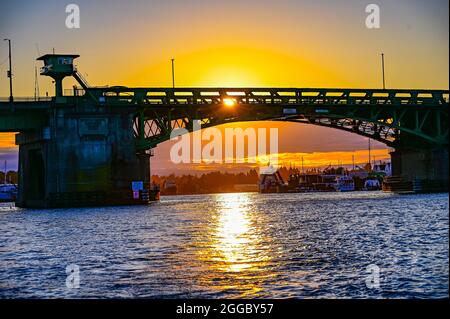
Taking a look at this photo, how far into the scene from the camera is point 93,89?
122438 mm

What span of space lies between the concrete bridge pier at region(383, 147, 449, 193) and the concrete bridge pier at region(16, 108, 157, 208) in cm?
4872

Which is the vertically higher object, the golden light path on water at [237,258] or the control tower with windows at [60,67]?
the control tower with windows at [60,67]

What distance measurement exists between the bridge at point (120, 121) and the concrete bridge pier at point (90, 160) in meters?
0.13

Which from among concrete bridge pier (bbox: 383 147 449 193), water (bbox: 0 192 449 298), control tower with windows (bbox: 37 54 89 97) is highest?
control tower with windows (bbox: 37 54 89 97)

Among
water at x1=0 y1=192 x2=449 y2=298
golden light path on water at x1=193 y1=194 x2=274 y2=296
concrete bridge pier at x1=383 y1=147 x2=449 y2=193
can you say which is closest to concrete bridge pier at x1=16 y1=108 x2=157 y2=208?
water at x1=0 y1=192 x2=449 y2=298

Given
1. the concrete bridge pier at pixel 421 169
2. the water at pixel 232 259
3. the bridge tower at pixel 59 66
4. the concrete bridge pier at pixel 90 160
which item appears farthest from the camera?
the concrete bridge pier at pixel 421 169

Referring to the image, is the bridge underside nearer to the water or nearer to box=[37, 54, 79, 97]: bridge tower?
box=[37, 54, 79, 97]: bridge tower

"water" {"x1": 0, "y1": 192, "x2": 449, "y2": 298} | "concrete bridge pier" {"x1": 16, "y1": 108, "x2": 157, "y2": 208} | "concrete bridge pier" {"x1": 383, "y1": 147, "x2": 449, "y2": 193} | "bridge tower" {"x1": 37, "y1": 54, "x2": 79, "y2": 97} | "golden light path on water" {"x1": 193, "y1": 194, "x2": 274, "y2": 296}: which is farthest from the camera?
"concrete bridge pier" {"x1": 383, "y1": 147, "x2": 449, "y2": 193}

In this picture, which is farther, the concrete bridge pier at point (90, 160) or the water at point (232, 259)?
the concrete bridge pier at point (90, 160)

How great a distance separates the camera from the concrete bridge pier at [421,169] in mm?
148375

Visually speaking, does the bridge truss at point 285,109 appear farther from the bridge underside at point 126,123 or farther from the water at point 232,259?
the water at point 232,259

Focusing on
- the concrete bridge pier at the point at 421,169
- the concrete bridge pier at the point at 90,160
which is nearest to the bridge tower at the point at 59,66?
the concrete bridge pier at the point at 90,160

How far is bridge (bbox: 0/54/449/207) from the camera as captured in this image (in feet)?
396
